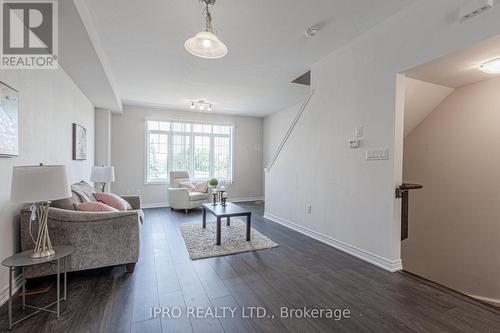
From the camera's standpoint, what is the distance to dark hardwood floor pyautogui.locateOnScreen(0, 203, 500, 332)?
162 centimetres

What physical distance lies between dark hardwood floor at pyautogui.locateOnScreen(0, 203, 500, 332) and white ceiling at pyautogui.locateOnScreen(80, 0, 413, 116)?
8.48ft

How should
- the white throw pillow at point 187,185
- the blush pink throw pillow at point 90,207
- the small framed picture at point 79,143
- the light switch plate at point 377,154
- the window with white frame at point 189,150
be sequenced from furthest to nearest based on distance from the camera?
1. the window with white frame at point 189,150
2. the white throw pillow at point 187,185
3. the small framed picture at point 79,143
4. the light switch plate at point 377,154
5. the blush pink throw pillow at point 90,207

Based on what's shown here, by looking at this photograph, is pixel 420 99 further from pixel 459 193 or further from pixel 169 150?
pixel 169 150

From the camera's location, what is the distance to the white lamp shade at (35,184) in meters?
1.55

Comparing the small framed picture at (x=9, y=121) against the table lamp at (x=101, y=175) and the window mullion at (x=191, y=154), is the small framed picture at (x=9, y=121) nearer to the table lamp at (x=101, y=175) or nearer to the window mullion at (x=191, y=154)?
the table lamp at (x=101, y=175)

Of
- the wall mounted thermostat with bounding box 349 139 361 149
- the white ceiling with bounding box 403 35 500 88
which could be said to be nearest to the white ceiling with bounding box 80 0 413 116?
the white ceiling with bounding box 403 35 500 88

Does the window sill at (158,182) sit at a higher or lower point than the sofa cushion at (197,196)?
higher

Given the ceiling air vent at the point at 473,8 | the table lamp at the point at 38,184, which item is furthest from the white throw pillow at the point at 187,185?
the ceiling air vent at the point at 473,8

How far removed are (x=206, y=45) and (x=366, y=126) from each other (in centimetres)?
201

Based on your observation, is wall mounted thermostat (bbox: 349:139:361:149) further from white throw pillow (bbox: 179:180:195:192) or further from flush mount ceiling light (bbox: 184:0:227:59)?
white throw pillow (bbox: 179:180:195:192)

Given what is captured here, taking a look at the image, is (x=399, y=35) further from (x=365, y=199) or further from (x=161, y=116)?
(x=161, y=116)

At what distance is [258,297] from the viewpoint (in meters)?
1.97

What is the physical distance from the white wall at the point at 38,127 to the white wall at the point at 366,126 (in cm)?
340

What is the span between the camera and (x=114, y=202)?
3.09 m
